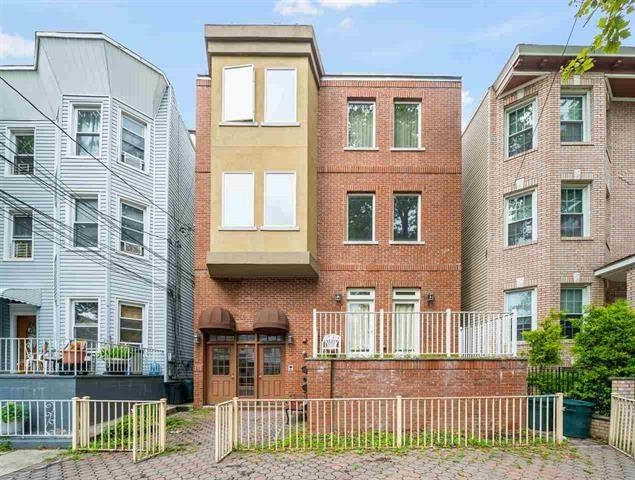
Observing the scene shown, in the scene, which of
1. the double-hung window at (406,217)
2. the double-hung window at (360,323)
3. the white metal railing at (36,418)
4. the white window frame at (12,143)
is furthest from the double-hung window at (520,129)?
the white window frame at (12,143)

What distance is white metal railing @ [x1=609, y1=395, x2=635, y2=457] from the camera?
8.64 m

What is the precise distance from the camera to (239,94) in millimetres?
14008

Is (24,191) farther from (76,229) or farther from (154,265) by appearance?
(154,265)

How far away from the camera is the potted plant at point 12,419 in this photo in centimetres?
1003

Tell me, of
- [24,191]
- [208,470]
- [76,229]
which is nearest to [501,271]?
[208,470]

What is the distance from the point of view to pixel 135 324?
15.2 meters

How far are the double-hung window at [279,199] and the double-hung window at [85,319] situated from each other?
5856 mm

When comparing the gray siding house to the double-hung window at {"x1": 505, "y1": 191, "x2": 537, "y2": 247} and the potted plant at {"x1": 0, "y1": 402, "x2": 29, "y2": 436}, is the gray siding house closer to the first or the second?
the potted plant at {"x1": 0, "y1": 402, "x2": 29, "y2": 436}

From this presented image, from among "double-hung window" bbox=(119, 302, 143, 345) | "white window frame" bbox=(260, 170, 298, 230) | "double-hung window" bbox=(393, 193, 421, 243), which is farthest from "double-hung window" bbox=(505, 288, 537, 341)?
"double-hung window" bbox=(119, 302, 143, 345)

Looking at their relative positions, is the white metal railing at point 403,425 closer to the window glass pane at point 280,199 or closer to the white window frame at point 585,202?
the window glass pane at point 280,199

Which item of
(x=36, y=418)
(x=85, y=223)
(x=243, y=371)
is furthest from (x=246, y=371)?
(x=85, y=223)

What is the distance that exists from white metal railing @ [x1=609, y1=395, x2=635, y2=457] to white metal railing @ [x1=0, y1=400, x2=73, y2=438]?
35.0 feet

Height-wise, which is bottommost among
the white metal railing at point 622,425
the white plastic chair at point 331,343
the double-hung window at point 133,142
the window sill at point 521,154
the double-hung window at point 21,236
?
the white metal railing at point 622,425

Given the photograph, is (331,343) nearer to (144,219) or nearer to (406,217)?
(406,217)
